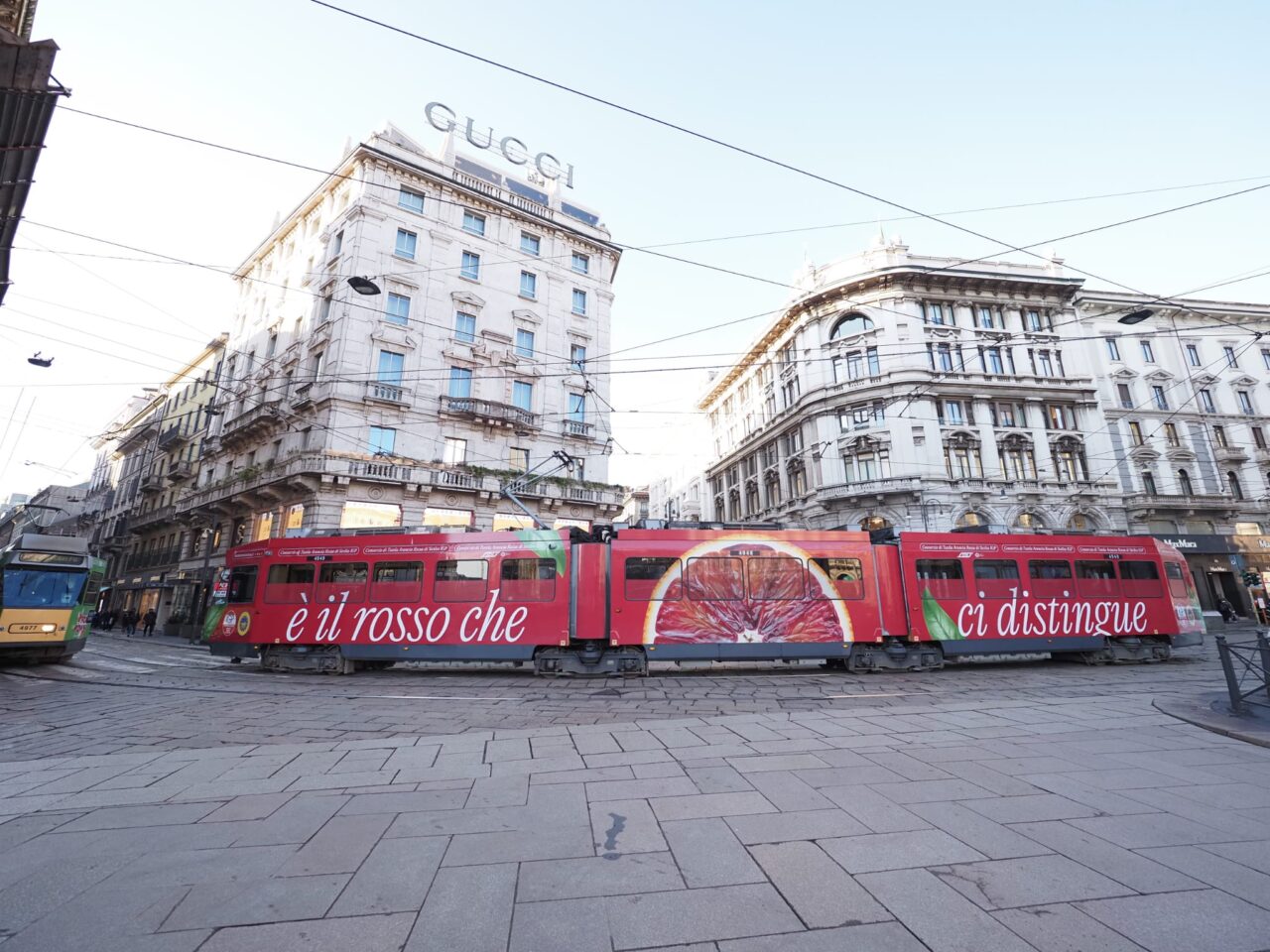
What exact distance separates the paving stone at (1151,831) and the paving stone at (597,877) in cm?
268

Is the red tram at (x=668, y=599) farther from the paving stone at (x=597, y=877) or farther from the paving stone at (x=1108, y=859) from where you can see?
the paving stone at (x=597, y=877)

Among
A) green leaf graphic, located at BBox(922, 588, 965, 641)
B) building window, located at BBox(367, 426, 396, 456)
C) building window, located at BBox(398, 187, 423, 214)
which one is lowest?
green leaf graphic, located at BBox(922, 588, 965, 641)

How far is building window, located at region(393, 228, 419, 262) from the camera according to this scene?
2573 centimetres

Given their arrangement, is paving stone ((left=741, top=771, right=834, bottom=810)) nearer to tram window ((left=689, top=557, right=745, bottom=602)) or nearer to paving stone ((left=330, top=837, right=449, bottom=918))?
paving stone ((left=330, top=837, right=449, bottom=918))

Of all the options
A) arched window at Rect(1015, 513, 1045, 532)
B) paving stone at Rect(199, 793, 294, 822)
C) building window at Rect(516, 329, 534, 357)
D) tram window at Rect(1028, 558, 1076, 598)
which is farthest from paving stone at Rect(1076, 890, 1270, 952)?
arched window at Rect(1015, 513, 1045, 532)

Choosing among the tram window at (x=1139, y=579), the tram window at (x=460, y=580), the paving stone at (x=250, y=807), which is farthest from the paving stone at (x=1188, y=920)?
the tram window at (x=1139, y=579)

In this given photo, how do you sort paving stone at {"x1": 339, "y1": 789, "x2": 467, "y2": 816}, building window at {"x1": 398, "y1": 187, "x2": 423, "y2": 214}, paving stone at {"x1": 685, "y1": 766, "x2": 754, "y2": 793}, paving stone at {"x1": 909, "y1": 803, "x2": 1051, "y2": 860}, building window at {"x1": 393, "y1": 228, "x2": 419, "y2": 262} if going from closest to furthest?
paving stone at {"x1": 909, "y1": 803, "x2": 1051, "y2": 860} < paving stone at {"x1": 339, "y1": 789, "x2": 467, "y2": 816} < paving stone at {"x1": 685, "y1": 766, "x2": 754, "y2": 793} < building window at {"x1": 393, "y1": 228, "x2": 419, "y2": 262} < building window at {"x1": 398, "y1": 187, "x2": 423, "y2": 214}

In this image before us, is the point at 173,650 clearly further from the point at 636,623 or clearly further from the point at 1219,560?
the point at 1219,560

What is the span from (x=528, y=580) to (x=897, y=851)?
30.6 ft

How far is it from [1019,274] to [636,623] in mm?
37334

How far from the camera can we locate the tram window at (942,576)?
1217 centimetres

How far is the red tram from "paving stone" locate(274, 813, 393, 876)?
791 cm

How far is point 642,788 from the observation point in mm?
4148

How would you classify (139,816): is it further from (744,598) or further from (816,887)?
(744,598)
